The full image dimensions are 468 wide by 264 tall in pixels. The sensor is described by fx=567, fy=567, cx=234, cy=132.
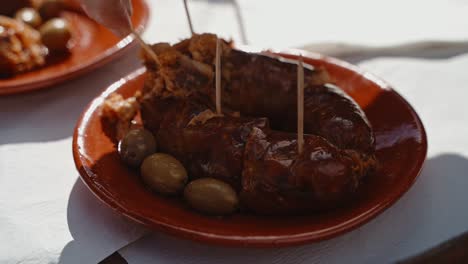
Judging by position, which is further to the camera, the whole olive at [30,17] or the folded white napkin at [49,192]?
the whole olive at [30,17]

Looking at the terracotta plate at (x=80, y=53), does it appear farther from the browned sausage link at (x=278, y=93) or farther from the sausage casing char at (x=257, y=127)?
the browned sausage link at (x=278, y=93)

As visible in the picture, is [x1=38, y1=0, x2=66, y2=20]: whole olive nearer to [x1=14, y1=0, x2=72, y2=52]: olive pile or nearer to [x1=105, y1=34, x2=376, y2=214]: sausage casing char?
[x1=14, y1=0, x2=72, y2=52]: olive pile

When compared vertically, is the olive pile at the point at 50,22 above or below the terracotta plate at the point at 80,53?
above

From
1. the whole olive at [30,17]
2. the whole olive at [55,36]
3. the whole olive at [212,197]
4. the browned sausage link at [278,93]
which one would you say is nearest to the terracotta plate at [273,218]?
the whole olive at [212,197]

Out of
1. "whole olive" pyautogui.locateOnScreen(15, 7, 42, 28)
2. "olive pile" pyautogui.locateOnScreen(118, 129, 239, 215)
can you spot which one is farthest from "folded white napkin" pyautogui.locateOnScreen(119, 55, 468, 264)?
"whole olive" pyautogui.locateOnScreen(15, 7, 42, 28)


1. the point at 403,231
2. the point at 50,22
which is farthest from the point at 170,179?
the point at 50,22

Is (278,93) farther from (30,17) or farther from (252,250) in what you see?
(30,17)
